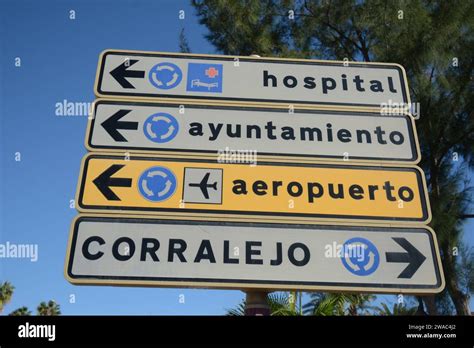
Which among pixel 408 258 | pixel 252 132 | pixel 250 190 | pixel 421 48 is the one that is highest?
pixel 421 48

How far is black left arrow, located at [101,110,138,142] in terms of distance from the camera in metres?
2.19

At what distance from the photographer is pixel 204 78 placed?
2445 millimetres

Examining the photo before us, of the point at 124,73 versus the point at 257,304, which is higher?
the point at 124,73

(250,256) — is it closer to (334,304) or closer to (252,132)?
(252,132)

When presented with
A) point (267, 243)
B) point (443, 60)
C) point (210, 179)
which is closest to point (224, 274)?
point (267, 243)

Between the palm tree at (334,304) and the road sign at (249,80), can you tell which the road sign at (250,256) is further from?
the palm tree at (334,304)

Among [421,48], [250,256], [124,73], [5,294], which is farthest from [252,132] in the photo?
[5,294]

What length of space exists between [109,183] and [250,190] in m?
0.64

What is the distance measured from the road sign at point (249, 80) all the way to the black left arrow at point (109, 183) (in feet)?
1.73
